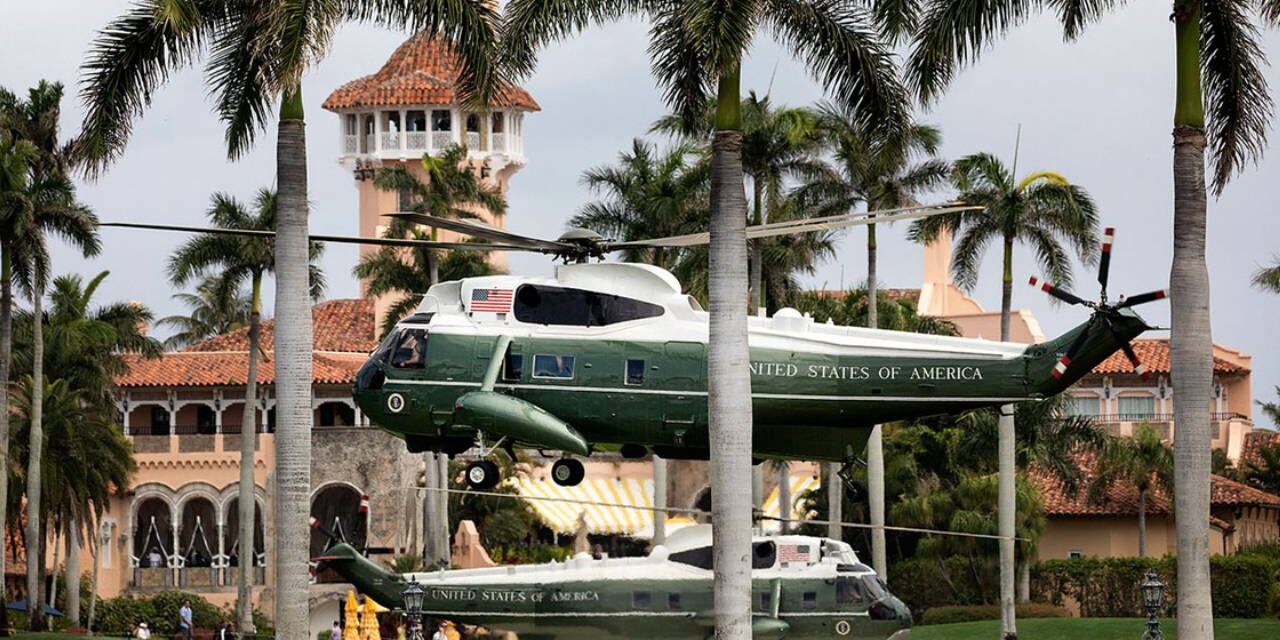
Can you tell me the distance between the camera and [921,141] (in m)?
66.6

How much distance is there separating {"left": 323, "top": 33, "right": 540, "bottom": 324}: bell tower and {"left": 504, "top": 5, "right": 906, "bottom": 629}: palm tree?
67.2 m

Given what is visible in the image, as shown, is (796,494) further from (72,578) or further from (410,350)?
(410,350)

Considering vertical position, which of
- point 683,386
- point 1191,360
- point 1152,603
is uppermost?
point 683,386

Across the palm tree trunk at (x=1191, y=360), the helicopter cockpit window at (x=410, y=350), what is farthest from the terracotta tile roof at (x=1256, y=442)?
the palm tree trunk at (x=1191, y=360)

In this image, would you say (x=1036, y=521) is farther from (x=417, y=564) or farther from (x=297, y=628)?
(x=297, y=628)

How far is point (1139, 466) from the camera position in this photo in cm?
8181

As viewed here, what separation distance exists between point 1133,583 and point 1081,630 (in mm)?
13004

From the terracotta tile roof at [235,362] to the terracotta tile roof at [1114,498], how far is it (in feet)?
79.4

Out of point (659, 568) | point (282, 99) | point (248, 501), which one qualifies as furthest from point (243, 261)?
point (282, 99)

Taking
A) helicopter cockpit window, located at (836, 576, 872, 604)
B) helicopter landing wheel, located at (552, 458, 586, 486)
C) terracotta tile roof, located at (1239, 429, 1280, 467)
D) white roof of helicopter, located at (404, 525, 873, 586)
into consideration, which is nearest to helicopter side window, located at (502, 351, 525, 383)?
helicopter landing wheel, located at (552, 458, 586, 486)

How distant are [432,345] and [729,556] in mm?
9777

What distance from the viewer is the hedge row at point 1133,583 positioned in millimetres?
74812

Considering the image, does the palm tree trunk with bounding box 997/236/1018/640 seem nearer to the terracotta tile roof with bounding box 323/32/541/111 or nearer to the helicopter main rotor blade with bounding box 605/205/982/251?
the helicopter main rotor blade with bounding box 605/205/982/251

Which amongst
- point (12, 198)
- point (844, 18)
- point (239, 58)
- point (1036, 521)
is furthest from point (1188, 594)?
point (1036, 521)
